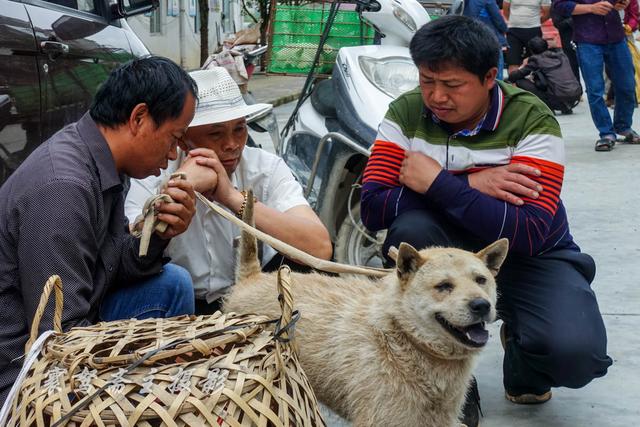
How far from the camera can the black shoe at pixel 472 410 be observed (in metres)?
3.57

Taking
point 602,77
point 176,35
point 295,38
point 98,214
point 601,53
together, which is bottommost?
point 176,35

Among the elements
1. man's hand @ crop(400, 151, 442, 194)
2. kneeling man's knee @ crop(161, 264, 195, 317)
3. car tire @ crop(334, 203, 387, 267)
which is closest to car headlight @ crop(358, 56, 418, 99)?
car tire @ crop(334, 203, 387, 267)

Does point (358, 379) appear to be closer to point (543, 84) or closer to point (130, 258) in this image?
point (130, 258)

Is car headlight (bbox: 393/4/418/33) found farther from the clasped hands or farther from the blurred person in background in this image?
the blurred person in background

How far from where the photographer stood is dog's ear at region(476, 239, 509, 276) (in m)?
3.02

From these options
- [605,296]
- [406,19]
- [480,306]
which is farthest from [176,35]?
[480,306]

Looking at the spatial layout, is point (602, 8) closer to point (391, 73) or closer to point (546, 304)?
point (391, 73)

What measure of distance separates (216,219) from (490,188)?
3.60 feet

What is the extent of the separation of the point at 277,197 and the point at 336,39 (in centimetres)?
279

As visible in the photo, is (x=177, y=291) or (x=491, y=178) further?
(x=491, y=178)

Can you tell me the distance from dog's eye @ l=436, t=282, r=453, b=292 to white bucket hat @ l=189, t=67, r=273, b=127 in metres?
1.09

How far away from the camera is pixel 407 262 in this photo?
2994mm

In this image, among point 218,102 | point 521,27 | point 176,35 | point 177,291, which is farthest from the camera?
point 176,35

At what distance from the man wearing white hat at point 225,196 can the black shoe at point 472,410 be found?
2.72 ft
